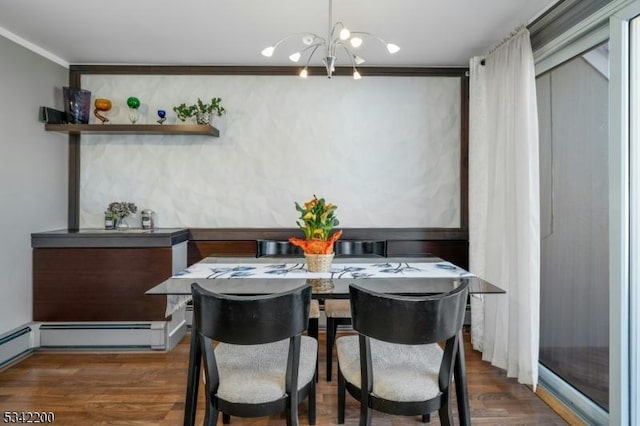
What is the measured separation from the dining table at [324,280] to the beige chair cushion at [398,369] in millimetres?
168

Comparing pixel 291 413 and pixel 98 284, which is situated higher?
pixel 98 284

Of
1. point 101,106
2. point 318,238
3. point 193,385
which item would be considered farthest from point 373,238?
point 101,106

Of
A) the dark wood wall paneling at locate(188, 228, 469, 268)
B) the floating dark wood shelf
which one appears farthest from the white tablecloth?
the floating dark wood shelf

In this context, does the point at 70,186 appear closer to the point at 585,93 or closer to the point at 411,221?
the point at 411,221

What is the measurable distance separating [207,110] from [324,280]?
2.15 meters

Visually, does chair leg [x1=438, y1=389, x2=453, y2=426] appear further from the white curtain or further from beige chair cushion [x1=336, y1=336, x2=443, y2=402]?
the white curtain

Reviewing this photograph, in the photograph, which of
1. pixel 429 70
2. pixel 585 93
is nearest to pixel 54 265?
pixel 429 70

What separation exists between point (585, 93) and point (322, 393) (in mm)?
2317

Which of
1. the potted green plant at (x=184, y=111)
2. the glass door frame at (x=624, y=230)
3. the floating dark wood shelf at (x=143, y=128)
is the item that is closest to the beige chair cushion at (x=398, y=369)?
A: the glass door frame at (x=624, y=230)

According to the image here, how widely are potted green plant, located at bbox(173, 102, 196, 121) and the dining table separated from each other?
1.47 m

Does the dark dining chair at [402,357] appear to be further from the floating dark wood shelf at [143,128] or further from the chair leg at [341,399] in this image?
the floating dark wood shelf at [143,128]

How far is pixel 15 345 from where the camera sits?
9.56 feet

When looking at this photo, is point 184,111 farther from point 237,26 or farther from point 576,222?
point 576,222

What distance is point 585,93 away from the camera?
2.25 m
